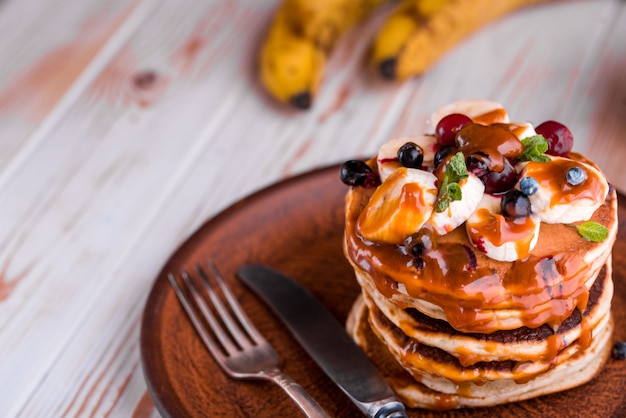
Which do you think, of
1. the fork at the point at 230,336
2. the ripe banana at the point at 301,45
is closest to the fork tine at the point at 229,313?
the fork at the point at 230,336

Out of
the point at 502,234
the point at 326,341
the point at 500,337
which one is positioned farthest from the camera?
the point at 326,341

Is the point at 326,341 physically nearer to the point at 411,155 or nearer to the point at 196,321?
the point at 196,321

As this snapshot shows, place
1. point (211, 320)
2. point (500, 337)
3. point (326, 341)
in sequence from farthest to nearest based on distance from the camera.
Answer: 1. point (211, 320)
2. point (326, 341)
3. point (500, 337)

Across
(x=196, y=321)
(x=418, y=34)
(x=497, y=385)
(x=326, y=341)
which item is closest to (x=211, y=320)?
(x=196, y=321)

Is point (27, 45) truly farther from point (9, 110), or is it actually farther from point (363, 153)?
point (363, 153)

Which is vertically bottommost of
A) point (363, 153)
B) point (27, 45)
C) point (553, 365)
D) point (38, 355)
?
point (553, 365)

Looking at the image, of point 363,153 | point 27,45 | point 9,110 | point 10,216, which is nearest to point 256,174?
point 363,153

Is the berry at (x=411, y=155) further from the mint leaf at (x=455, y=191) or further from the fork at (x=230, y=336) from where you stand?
the fork at (x=230, y=336)
